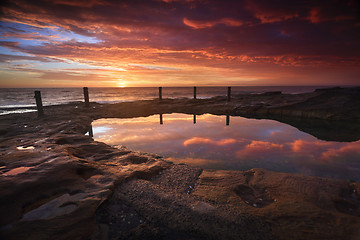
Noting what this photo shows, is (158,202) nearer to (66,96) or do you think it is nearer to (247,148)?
(247,148)

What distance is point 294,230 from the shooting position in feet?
8.23

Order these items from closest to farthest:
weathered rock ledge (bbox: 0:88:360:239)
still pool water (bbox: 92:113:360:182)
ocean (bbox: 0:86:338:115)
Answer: weathered rock ledge (bbox: 0:88:360:239) < still pool water (bbox: 92:113:360:182) < ocean (bbox: 0:86:338:115)

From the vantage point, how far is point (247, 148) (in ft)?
22.5

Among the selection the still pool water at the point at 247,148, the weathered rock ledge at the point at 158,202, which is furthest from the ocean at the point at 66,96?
the weathered rock ledge at the point at 158,202

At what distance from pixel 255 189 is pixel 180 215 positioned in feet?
6.63

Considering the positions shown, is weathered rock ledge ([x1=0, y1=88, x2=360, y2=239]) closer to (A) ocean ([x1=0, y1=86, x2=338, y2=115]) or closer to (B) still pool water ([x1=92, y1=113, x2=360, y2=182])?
(B) still pool water ([x1=92, y1=113, x2=360, y2=182])

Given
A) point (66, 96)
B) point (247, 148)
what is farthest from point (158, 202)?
point (66, 96)

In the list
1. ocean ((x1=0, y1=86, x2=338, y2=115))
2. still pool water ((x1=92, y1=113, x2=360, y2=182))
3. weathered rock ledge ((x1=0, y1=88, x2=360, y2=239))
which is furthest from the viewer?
ocean ((x1=0, y1=86, x2=338, y2=115))

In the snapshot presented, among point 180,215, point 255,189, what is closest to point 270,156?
point 255,189

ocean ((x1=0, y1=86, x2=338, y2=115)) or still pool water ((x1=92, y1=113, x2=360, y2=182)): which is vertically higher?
ocean ((x1=0, y1=86, x2=338, y2=115))

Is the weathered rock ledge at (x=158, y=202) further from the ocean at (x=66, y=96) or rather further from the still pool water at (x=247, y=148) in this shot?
the ocean at (x=66, y=96)

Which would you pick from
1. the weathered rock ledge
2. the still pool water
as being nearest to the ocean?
the still pool water

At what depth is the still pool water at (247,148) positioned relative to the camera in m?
5.29

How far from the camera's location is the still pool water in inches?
208
